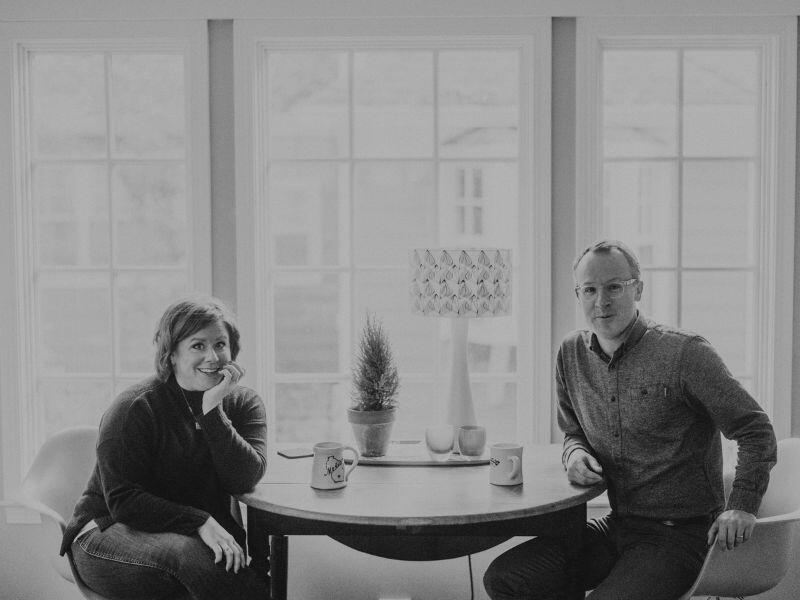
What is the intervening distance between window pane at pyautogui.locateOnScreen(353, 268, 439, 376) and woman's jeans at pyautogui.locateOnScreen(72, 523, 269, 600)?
1.23 meters

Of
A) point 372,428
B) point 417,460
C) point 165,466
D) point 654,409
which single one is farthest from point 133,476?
point 654,409

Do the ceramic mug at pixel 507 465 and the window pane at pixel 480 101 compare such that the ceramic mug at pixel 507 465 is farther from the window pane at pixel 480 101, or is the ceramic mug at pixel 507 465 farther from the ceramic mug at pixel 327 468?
the window pane at pixel 480 101

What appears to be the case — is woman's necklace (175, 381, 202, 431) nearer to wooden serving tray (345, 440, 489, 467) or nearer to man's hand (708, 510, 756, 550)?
wooden serving tray (345, 440, 489, 467)

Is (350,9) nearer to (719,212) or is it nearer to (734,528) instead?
(719,212)

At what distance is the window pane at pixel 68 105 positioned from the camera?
3.13 m

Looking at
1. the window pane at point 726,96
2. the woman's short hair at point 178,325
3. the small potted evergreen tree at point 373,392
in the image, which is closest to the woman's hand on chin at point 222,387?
the woman's short hair at point 178,325

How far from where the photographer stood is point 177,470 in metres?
2.27

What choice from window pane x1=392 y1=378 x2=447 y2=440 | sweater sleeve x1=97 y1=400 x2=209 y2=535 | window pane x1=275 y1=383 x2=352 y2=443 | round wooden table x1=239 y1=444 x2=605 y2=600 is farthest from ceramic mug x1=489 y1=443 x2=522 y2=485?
window pane x1=275 y1=383 x2=352 y2=443

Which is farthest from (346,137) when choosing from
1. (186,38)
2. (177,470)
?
(177,470)

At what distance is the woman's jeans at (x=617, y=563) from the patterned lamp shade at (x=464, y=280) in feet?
2.47

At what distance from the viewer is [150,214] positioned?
3.15m

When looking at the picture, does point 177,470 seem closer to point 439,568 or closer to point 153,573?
point 153,573

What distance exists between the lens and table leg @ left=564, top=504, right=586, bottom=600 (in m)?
2.20

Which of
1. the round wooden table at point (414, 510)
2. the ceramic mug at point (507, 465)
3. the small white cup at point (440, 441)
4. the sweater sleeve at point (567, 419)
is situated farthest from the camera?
the small white cup at point (440, 441)
